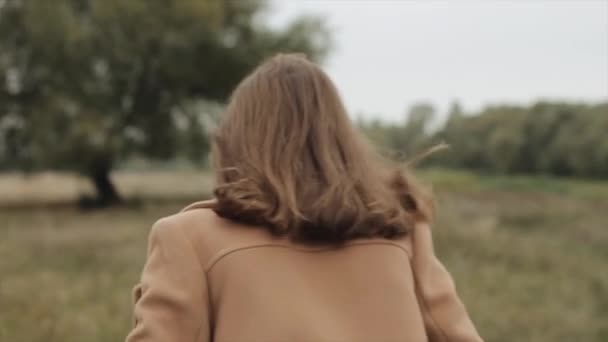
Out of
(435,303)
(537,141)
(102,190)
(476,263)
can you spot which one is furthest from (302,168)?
(102,190)

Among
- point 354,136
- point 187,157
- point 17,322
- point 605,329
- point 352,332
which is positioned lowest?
point 187,157

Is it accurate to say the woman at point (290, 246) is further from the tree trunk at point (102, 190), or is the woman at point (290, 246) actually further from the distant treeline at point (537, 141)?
the tree trunk at point (102, 190)

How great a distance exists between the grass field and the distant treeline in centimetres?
89

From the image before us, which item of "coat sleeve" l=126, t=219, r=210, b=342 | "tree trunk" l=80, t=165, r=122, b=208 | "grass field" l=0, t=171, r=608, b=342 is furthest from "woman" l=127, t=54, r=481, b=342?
"tree trunk" l=80, t=165, r=122, b=208

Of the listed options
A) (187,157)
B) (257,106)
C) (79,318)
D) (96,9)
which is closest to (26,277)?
(79,318)

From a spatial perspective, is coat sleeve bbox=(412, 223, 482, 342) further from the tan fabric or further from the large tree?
the large tree

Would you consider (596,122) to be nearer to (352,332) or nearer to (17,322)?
(17,322)

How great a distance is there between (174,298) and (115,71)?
25.5 metres

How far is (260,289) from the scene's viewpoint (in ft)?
6.32

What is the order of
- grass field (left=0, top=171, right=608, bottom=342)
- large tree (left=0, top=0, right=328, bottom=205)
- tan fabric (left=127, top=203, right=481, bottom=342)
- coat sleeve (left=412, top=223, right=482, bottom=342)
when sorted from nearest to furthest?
1. tan fabric (left=127, top=203, right=481, bottom=342)
2. coat sleeve (left=412, top=223, right=482, bottom=342)
3. grass field (left=0, top=171, right=608, bottom=342)
4. large tree (left=0, top=0, right=328, bottom=205)

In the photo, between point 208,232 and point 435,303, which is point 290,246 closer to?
point 208,232

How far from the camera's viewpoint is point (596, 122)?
14.7 meters

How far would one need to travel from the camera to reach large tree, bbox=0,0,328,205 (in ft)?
84.1

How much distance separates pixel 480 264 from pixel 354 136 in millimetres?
9309
